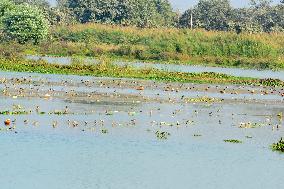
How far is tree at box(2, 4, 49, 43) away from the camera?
3138 inches

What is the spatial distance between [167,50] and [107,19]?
33.1 m

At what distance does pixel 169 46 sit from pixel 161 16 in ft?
163

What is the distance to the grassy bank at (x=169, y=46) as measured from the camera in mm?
80750

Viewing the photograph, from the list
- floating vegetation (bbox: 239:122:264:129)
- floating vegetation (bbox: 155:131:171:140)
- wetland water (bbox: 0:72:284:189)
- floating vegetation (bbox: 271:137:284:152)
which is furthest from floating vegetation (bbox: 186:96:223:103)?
floating vegetation (bbox: 271:137:284:152)

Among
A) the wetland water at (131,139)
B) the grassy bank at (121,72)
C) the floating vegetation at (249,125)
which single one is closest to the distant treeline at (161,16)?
the grassy bank at (121,72)

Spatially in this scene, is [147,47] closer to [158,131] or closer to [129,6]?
[129,6]

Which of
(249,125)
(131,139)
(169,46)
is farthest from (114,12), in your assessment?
(131,139)

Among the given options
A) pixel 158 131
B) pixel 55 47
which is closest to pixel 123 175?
pixel 158 131

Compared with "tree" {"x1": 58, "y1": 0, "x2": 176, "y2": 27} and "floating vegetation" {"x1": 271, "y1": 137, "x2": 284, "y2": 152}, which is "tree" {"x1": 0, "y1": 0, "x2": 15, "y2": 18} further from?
"floating vegetation" {"x1": 271, "y1": 137, "x2": 284, "y2": 152}

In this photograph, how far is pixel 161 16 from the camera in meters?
135

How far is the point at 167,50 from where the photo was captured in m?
84.8

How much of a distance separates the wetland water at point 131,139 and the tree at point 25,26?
97.6 feet

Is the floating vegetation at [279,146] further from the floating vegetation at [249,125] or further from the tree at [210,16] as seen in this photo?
the tree at [210,16]

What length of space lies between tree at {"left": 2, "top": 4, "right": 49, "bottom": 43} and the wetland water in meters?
29.8
